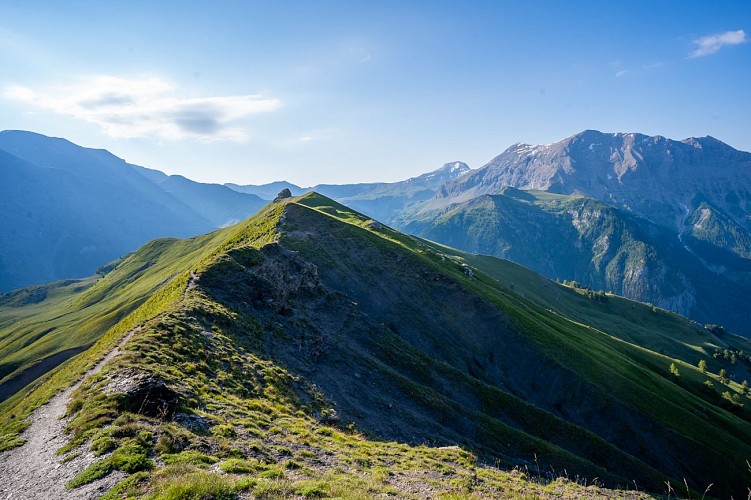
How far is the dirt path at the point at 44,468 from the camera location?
1749cm

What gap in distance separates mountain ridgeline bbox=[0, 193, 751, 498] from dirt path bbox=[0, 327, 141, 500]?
2.35ft

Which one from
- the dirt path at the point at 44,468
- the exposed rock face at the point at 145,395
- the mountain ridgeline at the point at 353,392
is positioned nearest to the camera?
the dirt path at the point at 44,468

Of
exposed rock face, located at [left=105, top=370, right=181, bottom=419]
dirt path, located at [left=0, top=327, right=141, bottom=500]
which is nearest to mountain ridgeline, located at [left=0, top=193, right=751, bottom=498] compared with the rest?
exposed rock face, located at [left=105, top=370, right=181, bottom=419]

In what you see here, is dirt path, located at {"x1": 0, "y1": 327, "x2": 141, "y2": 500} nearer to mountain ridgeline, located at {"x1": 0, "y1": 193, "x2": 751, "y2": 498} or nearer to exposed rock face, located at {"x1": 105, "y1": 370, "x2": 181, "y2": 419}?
mountain ridgeline, located at {"x1": 0, "y1": 193, "x2": 751, "y2": 498}

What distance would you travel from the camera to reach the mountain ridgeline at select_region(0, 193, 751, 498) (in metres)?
22.3

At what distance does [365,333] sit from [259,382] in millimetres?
25684

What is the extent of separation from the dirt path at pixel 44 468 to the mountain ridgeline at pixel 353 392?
0.72m

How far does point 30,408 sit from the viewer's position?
94.1 ft

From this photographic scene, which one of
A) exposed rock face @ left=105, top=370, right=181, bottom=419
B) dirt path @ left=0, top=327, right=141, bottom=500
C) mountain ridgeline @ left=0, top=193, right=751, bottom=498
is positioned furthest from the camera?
exposed rock face @ left=105, top=370, right=181, bottom=419

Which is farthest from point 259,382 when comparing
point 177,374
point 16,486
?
point 16,486

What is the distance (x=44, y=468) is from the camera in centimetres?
1964

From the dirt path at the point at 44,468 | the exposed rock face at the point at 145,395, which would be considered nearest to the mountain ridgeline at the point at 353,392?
the exposed rock face at the point at 145,395

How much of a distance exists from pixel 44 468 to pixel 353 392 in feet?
96.3

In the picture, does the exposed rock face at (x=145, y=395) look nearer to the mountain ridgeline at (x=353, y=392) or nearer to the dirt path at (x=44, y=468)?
the mountain ridgeline at (x=353, y=392)
